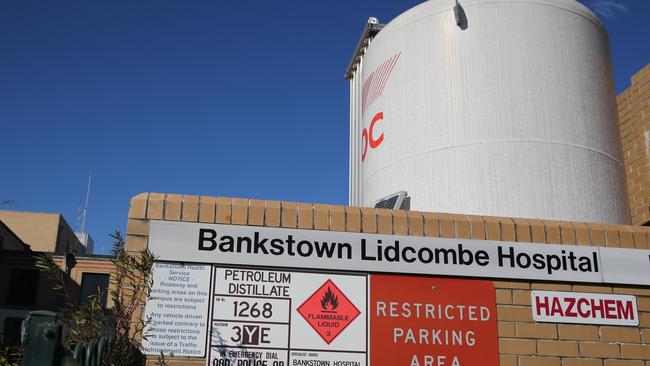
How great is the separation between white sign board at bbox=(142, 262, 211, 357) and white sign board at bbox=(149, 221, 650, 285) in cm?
12

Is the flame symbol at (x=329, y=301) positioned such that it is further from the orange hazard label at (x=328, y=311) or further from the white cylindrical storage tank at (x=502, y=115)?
the white cylindrical storage tank at (x=502, y=115)

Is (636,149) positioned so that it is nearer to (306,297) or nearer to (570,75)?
(570,75)

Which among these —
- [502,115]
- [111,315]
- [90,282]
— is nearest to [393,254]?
[111,315]

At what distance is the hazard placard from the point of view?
580 centimetres

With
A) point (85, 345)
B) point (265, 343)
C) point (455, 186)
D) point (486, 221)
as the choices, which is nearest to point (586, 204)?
point (455, 186)

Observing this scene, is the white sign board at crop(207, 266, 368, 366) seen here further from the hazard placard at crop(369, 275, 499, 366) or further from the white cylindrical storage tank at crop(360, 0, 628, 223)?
the white cylindrical storage tank at crop(360, 0, 628, 223)

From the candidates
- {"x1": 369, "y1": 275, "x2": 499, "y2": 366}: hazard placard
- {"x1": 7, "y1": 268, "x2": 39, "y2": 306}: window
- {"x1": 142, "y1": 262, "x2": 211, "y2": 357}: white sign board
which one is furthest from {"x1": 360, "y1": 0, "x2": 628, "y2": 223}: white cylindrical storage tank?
{"x1": 7, "y1": 268, "x2": 39, "y2": 306}: window

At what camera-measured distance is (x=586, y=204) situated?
7668 mm

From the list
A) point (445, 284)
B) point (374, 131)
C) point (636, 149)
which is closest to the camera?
point (445, 284)

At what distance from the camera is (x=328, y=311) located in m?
5.78

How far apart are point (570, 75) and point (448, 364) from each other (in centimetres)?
403

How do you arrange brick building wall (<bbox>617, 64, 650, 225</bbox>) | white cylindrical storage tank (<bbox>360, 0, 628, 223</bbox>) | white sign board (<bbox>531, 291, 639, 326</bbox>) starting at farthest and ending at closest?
brick building wall (<bbox>617, 64, 650, 225</bbox>), white cylindrical storage tank (<bbox>360, 0, 628, 223</bbox>), white sign board (<bbox>531, 291, 639, 326</bbox>)

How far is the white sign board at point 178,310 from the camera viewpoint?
18.0 ft

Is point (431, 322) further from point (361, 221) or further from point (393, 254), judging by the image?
point (361, 221)
